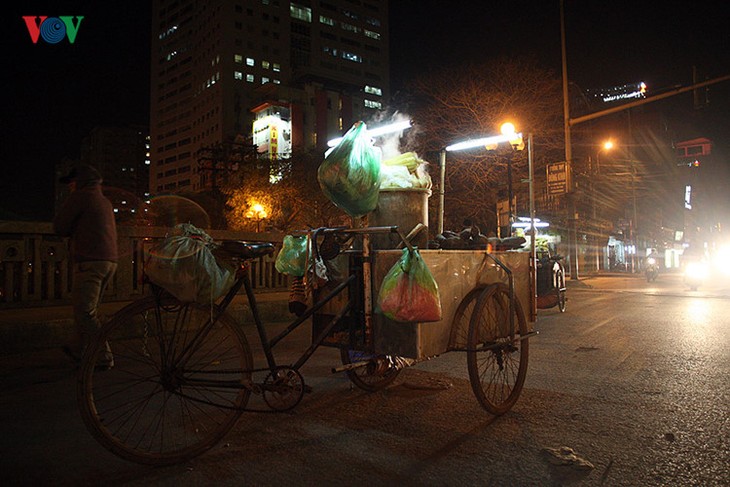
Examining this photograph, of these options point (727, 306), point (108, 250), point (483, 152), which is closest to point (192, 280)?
point (108, 250)

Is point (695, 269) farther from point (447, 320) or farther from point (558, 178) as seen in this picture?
point (447, 320)

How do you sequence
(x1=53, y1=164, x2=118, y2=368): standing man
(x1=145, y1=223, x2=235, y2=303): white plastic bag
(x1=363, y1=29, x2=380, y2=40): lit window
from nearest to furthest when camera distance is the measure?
(x1=145, y1=223, x2=235, y2=303): white plastic bag → (x1=53, y1=164, x2=118, y2=368): standing man → (x1=363, y1=29, x2=380, y2=40): lit window

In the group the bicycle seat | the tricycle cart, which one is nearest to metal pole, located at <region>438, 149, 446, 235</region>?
the tricycle cart

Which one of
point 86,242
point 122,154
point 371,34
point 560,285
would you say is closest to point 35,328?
point 86,242

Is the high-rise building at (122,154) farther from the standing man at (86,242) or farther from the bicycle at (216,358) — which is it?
the bicycle at (216,358)

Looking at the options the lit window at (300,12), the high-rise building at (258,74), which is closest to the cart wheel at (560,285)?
the high-rise building at (258,74)

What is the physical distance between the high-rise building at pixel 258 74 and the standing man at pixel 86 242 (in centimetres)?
9126

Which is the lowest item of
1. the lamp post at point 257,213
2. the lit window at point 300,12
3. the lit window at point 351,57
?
the lamp post at point 257,213

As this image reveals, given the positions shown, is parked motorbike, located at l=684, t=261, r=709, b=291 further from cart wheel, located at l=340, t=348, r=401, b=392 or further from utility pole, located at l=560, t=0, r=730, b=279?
cart wheel, located at l=340, t=348, r=401, b=392

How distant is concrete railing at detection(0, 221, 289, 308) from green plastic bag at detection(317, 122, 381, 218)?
3366 mm

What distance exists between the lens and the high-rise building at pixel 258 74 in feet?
336

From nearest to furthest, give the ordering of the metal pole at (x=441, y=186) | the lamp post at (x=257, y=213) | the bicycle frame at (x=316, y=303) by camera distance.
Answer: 1. the bicycle frame at (x=316, y=303)
2. the metal pole at (x=441, y=186)
3. the lamp post at (x=257, y=213)

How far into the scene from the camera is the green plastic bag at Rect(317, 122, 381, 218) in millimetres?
3498

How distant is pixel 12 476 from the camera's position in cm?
261
